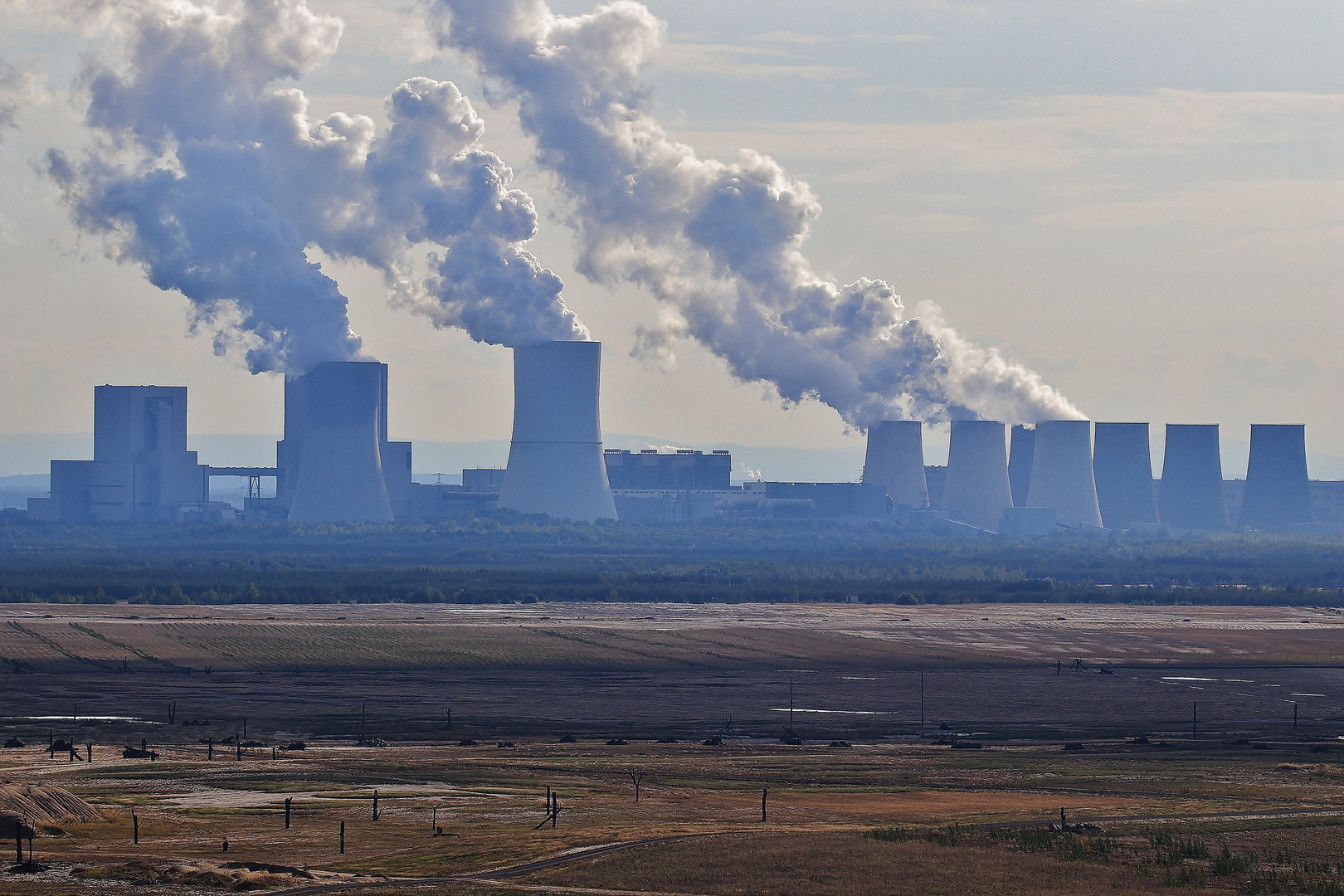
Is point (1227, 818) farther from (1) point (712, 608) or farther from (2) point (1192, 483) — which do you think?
(2) point (1192, 483)

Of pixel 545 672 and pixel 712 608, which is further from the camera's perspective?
pixel 712 608

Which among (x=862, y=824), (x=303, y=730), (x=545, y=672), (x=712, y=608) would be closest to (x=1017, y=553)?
(x=712, y=608)

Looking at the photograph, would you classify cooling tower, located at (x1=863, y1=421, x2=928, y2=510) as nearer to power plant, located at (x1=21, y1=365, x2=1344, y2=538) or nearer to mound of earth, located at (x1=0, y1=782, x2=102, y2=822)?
power plant, located at (x1=21, y1=365, x2=1344, y2=538)

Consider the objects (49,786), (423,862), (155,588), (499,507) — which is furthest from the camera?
(499,507)

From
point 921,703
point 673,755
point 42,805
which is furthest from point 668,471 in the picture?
point 42,805

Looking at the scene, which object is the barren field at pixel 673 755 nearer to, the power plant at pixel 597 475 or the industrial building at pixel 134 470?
the power plant at pixel 597 475

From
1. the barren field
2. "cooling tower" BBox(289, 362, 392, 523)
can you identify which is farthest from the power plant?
the barren field

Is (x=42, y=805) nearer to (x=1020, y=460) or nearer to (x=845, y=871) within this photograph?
(x=845, y=871)
